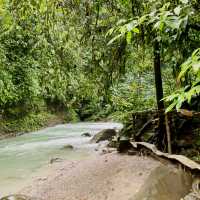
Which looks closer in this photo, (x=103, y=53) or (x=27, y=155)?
(x=103, y=53)

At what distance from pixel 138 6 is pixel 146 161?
9.40 ft

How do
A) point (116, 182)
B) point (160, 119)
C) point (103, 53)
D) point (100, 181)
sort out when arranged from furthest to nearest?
point (103, 53) < point (160, 119) < point (100, 181) < point (116, 182)

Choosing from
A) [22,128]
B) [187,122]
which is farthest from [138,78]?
[22,128]

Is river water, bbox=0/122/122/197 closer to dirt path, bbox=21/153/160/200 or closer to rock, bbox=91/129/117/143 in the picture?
rock, bbox=91/129/117/143

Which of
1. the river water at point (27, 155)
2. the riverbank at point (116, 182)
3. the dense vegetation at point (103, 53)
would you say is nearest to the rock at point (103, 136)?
the river water at point (27, 155)

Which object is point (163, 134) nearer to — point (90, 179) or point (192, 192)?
point (90, 179)

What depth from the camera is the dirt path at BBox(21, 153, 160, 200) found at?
18.2 ft

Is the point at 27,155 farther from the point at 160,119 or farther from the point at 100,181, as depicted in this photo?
the point at 100,181

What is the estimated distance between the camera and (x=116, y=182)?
5.91 metres

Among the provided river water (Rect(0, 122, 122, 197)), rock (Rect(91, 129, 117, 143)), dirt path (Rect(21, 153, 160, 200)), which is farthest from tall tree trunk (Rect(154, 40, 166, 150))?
rock (Rect(91, 129, 117, 143))

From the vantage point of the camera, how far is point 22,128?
60.0 ft

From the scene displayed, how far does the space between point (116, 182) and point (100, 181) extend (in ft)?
1.20

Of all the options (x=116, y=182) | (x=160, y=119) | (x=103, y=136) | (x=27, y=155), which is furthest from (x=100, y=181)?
(x=103, y=136)

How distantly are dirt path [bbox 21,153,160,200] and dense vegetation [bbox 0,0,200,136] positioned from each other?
1388 millimetres
